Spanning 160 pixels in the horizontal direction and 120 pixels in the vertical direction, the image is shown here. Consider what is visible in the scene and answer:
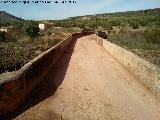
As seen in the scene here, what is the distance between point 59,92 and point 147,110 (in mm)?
3317

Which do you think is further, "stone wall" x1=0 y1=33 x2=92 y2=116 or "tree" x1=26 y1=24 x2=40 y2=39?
"tree" x1=26 y1=24 x2=40 y2=39

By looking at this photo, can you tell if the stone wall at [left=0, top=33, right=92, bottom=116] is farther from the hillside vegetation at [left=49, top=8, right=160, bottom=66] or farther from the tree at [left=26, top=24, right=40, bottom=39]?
the tree at [left=26, top=24, right=40, bottom=39]

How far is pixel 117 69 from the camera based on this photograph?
16.3 meters

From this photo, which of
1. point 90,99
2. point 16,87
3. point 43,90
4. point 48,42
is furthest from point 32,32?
point 16,87

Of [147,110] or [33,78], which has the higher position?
[33,78]

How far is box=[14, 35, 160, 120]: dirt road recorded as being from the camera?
27.9 ft

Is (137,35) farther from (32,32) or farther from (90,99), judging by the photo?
(90,99)

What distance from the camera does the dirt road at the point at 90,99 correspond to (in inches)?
335

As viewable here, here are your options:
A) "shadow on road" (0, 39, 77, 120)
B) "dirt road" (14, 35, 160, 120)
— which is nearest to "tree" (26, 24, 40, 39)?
"shadow on road" (0, 39, 77, 120)

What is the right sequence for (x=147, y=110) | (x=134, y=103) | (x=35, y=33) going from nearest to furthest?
(x=147, y=110) < (x=134, y=103) < (x=35, y=33)

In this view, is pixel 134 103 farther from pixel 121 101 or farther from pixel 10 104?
pixel 10 104

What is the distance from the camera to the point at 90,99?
33.4ft

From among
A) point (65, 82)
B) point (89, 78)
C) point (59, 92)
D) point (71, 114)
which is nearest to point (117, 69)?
point (89, 78)

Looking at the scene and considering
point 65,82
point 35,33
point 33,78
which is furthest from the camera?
point 35,33
